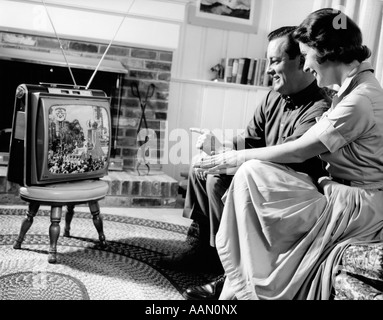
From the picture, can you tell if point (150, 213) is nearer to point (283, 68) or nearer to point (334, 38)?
point (283, 68)

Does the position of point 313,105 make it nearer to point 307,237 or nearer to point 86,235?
point 307,237

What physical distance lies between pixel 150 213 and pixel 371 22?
7.23ft

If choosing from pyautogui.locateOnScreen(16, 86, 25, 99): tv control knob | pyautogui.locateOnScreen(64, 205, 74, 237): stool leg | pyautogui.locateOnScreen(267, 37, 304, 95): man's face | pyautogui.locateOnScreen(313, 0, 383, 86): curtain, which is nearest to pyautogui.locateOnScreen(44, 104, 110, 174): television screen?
pyautogui.locateOnScreen(16, 86, 25, 99): tv control knob

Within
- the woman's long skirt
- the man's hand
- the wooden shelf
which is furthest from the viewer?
the wooden shelf

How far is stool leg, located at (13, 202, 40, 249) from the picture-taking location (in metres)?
2.14

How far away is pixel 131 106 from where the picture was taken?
3.59 m

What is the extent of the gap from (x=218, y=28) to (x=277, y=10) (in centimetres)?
59

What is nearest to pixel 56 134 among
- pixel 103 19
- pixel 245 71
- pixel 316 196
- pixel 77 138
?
pixel 77 138

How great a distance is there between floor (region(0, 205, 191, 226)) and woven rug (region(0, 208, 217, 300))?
0.25 meters

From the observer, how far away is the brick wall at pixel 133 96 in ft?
11.3

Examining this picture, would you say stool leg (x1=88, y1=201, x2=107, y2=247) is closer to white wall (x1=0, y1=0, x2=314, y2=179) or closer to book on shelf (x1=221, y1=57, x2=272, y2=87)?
white wall (x1=0, y1=0, x2=314, y2=179)

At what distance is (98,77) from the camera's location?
11.4 feet
